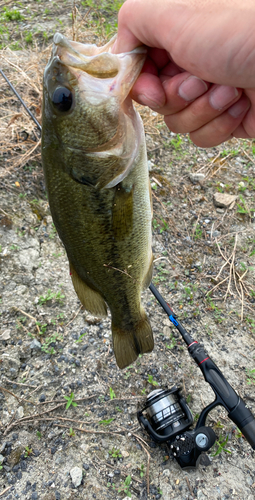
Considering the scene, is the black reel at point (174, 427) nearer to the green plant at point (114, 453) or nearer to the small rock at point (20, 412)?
the green plant at point (114, 453)

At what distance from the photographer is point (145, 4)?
1298 millimetres

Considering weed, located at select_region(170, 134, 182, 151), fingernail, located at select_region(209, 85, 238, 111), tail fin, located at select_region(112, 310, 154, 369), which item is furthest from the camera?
weed, located at select_region(170, 134, 182, 151)

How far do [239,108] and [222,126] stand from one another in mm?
125

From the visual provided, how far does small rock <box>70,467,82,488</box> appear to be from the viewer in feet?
7.07

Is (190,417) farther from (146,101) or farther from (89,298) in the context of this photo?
(146,101)

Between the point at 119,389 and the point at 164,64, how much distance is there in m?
2.36

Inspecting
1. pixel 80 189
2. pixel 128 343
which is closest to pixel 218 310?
pixel 128 343

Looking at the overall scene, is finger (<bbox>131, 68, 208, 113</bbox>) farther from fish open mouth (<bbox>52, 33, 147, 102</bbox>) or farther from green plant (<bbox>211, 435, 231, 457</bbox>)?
green plant (<bbox>211, 435, 231, 457</bbox>)

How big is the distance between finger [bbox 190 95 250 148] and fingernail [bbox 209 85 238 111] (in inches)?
9.7

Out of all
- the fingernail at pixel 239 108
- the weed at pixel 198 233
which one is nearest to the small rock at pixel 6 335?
the weed at pixel 198 233

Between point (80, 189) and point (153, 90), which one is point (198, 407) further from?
point (153, 90)

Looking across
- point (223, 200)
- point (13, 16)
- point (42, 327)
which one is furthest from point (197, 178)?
point (13, 16)

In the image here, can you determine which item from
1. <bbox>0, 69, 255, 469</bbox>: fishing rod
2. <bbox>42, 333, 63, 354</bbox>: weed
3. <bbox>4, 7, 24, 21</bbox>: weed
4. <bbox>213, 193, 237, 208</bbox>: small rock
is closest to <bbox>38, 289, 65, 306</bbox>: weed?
<bbox>42, 333, 63, 354</bbox>: weed

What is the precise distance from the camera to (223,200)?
12.1 feet
